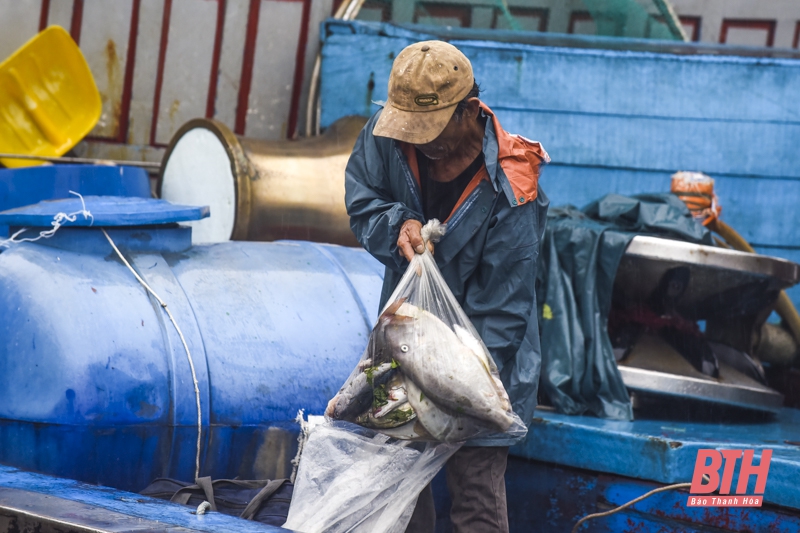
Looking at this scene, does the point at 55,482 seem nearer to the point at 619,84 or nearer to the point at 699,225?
the point at 699,225

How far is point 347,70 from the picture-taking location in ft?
15.7

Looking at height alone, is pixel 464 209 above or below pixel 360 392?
above

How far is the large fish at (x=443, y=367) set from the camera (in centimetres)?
212

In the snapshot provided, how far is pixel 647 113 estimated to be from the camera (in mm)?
4770

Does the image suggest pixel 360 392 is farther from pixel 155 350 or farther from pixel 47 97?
pixel 47 97

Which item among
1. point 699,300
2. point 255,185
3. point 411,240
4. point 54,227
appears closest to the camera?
point 411,240

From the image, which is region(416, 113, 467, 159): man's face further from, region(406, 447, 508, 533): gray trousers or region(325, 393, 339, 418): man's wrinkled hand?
region(406, 447, 508, 533): gray trousers

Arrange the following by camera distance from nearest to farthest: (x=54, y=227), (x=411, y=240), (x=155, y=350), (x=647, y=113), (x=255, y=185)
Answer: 1. (x=411, y=240)
2. (x=155, y=350)
3. (x=54, y=227)
4. (x=255, y=185)
5. (x=647, y=113)

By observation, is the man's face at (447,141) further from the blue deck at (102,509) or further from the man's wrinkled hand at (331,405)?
the blue deck at (102,509)

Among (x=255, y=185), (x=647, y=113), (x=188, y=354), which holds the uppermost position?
(x=647, y=113)

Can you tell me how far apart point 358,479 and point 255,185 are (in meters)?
2.03

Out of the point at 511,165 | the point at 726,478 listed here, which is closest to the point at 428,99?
the point at 511,165

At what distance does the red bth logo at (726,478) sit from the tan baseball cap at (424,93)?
1.53 metres

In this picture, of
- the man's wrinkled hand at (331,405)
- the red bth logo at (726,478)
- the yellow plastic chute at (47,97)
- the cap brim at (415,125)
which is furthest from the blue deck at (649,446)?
the yellow plastic chute at (47,97)
